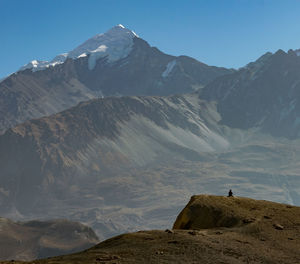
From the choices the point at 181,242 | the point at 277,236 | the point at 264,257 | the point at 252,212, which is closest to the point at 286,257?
the point at 264,257

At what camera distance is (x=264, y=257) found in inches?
1166

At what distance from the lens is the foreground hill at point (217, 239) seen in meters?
29.4

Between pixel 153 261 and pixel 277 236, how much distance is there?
10.0m

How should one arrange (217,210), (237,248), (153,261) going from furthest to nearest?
(217,210) < (237,248) < (153,261)

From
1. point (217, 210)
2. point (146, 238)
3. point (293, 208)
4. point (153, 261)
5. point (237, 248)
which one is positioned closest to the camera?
point (153, 261)

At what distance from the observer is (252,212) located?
38.7m

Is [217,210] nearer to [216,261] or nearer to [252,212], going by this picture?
[252,212]

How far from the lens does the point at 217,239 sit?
32.3m

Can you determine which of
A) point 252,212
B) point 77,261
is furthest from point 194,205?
point 77,261

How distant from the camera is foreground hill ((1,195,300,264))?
96.4 feet

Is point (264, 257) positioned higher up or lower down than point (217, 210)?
lower down

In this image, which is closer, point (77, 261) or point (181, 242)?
point (77, 261)

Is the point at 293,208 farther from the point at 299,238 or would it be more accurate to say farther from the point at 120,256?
the point at 120,256

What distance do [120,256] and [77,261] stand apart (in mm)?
2500
